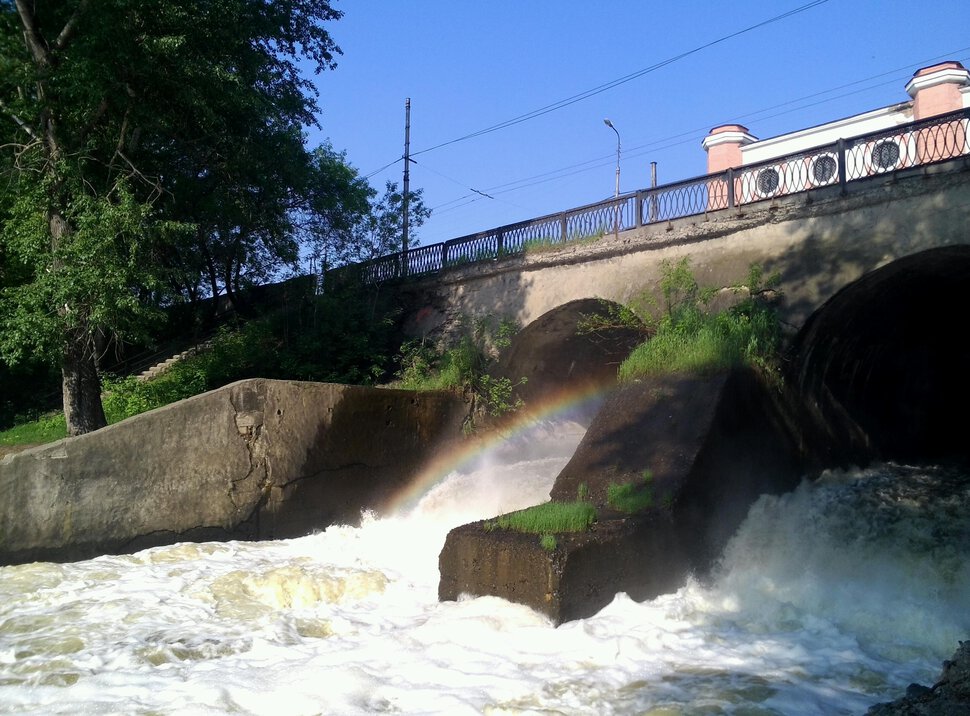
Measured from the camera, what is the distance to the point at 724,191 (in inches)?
524

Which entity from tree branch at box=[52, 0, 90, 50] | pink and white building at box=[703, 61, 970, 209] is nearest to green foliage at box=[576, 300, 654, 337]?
pink and white building at box=[703, 61, 970, 209]

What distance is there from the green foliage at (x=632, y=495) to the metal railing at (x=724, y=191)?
5.77 m

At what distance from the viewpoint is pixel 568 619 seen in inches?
279

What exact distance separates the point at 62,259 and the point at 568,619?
29.7 ft

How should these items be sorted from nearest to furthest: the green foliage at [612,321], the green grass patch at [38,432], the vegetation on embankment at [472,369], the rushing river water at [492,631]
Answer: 1. the rushing river water at [492,631]
2. the green foliage at [612,321]
3. the vegetation on embankment at [472,369]
4. the green grass patch at [38,432]

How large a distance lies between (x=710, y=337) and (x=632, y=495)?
3.30 meters

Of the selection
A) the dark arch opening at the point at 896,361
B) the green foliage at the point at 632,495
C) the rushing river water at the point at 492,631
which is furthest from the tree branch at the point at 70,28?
the dark arch opening at the point at 896,361

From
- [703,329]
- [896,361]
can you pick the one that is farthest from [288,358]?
[896,361]

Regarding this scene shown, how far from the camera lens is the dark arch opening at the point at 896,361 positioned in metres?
11.5

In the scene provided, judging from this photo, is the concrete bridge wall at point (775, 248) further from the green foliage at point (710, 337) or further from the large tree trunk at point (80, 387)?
the large tree trunk at point (80, 387)

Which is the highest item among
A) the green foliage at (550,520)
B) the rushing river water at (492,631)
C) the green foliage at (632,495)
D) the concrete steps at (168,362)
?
the concrete steps at (168,362)

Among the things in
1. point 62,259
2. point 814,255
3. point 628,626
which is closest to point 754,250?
point 814,255

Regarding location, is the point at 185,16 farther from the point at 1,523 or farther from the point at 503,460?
the point at 503,460

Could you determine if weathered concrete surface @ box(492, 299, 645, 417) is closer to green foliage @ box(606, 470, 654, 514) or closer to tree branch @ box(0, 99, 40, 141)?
green foliage @ box(606, 470, 654, 514)
